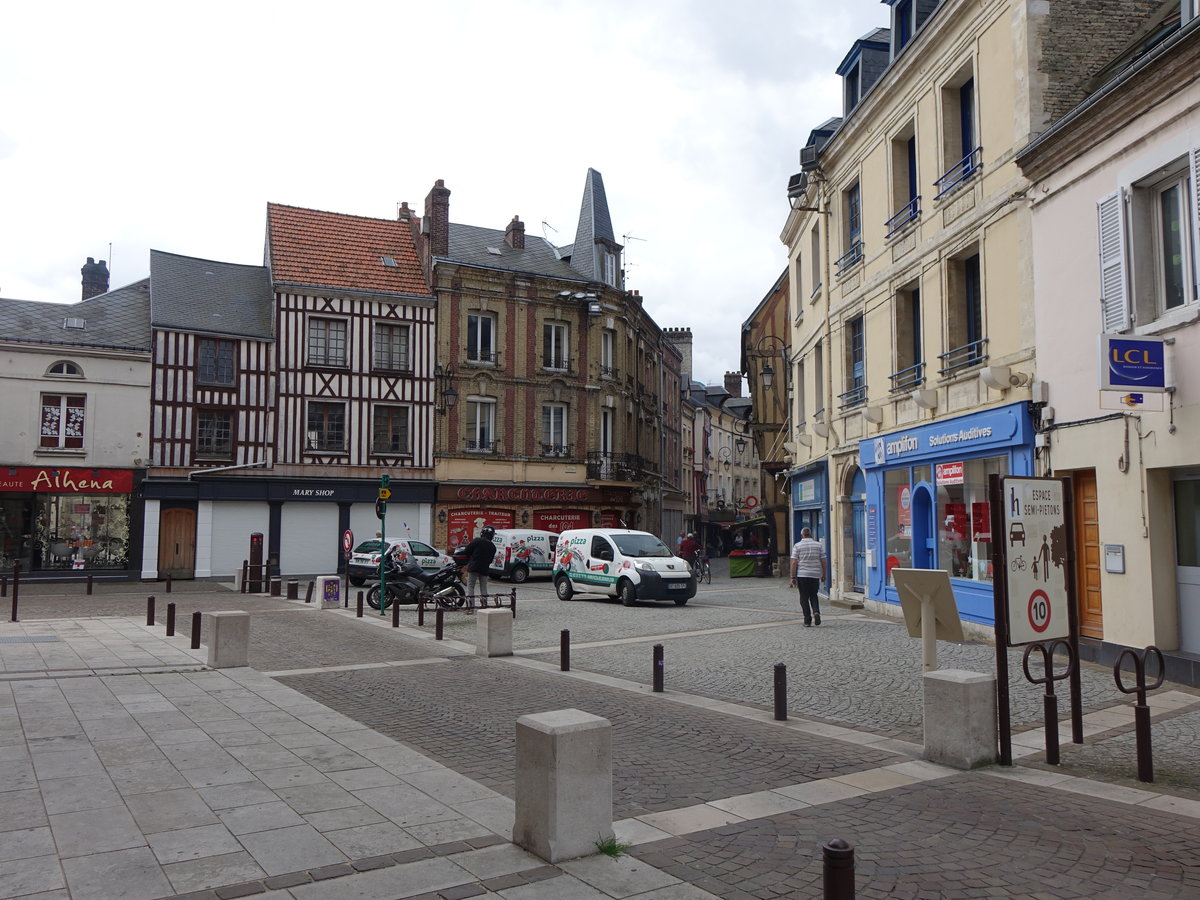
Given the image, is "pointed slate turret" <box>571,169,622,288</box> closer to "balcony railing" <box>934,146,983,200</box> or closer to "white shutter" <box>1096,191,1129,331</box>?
"balcony railing" <box>934,146,983,200</box>

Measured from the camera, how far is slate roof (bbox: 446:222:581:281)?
3500 cm

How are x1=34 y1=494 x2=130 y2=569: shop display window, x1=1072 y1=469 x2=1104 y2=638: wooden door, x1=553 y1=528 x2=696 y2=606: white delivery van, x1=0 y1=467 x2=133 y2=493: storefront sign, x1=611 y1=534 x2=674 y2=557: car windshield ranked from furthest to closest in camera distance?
x1=34 y1=494 x2=130 y2=569: shop display window, x1=0 y1=467 x2=133 y2=493: storefront sign, x1=611 y1=534 x2=674 y2=557: car windshield, x1=553 y1=528 x2=696 y2=606: white delivery van, x1=1072 y1=469 x2=1104 y2=638: wooden door

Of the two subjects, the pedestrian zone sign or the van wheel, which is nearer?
the pedestrian zone sign

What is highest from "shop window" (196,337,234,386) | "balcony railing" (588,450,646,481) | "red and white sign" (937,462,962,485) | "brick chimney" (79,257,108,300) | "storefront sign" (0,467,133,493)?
"brick chimney" (79,257,108,300)

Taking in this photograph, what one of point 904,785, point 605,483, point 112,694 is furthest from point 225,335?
point 904,785

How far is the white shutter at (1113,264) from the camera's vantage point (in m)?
10.2

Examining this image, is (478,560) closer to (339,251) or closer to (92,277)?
(339,251)

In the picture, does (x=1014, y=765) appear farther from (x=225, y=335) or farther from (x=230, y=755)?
(x=225, y=335)

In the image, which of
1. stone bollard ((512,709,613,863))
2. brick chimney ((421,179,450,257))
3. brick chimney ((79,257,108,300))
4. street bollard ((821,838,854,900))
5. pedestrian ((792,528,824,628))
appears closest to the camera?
street bollard ((821,838,854,900))

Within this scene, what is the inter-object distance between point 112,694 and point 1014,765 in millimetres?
8039

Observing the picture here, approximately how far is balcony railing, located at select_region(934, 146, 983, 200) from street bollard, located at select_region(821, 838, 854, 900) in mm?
12883

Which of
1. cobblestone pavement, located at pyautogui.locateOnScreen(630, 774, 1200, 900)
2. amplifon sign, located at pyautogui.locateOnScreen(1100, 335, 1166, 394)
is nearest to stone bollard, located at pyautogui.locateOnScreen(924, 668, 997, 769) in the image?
cobblestone pavement, located at pyautogui.locateOnScreen(630, 774, 1200, 900)

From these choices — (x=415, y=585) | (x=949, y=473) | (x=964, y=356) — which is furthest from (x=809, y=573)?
(x=415, y=585)

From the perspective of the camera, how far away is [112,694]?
29.1 feet
